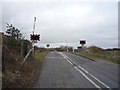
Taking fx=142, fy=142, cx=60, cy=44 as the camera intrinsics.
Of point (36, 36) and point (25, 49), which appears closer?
point (25, 49)

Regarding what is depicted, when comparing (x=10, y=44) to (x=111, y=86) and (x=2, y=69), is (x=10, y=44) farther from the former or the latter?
(x=111, y=86)

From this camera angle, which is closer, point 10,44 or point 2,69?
point 2,69

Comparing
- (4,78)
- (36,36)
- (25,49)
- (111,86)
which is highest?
(36,36)

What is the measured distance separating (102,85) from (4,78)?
15.2 ft

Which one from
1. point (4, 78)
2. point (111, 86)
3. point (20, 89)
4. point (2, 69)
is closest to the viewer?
point (20, 89)

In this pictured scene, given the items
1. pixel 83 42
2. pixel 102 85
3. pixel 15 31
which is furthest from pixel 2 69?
pixel 83 42

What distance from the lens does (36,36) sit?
17828 millimetres

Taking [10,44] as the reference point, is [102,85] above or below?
below

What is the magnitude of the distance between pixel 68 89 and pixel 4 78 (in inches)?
114

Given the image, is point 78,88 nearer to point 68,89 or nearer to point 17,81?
point 68,89

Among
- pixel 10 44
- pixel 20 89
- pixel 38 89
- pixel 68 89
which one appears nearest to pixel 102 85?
pixel 68 89

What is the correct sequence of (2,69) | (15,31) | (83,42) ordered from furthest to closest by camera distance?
(83,42)
(15,31)
(2,69)

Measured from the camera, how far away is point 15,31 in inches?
610

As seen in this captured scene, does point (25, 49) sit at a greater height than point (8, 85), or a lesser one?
greater
